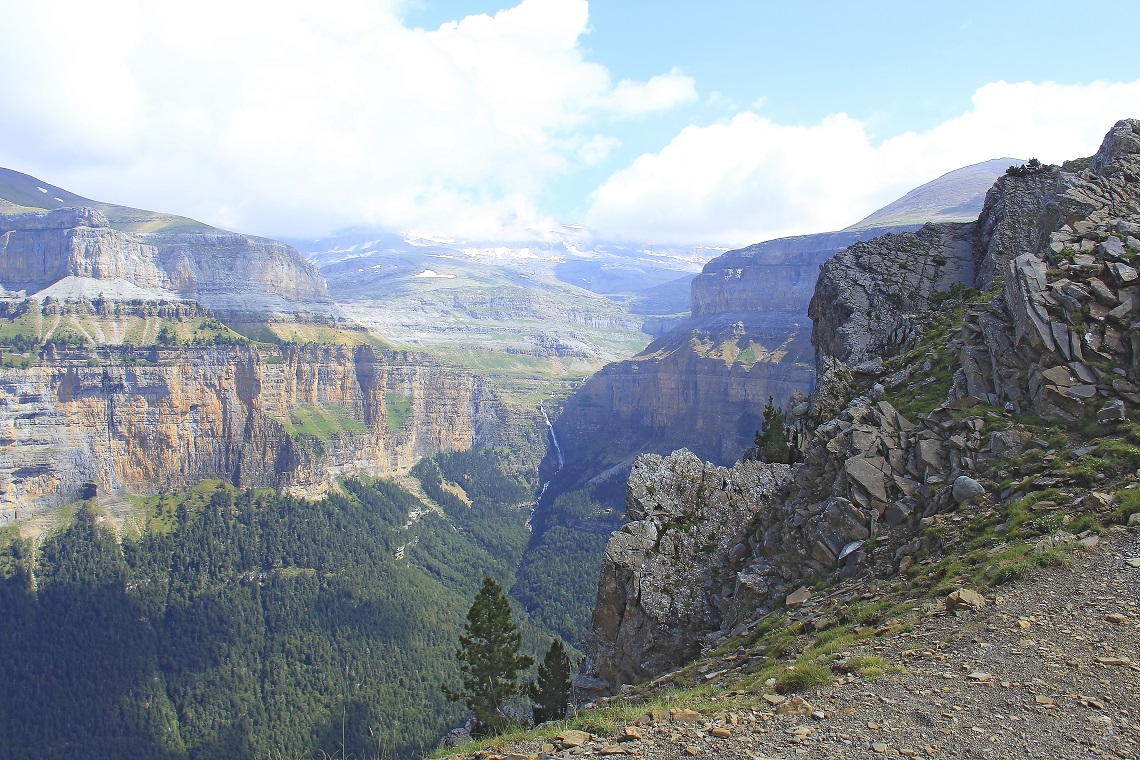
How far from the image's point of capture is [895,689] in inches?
569

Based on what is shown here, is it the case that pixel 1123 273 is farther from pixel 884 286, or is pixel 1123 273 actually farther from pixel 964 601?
pixel 884 286

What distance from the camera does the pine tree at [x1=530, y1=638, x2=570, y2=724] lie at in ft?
135

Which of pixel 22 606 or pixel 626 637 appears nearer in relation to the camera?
pixel 626 637

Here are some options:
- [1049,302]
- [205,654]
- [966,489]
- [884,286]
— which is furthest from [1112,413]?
[205,654]

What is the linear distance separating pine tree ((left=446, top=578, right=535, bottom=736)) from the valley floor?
23.5m

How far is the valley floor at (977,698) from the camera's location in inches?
479

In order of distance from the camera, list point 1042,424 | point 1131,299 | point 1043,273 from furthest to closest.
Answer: point 1043,273 < point 1131,299 < point 1042,424

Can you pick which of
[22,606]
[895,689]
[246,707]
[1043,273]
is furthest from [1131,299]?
[22,606]

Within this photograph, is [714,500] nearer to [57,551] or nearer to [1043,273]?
[1043,273]

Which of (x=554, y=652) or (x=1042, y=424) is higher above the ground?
(x=1042, y=424)

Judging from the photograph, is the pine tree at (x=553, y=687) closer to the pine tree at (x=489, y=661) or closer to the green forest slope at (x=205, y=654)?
the pine tree at (x=489, y=661)

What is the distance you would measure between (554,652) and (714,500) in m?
17.4

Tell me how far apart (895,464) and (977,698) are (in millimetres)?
14933

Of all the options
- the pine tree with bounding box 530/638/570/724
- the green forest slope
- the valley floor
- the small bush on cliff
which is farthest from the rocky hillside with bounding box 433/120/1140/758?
the green forest slope
